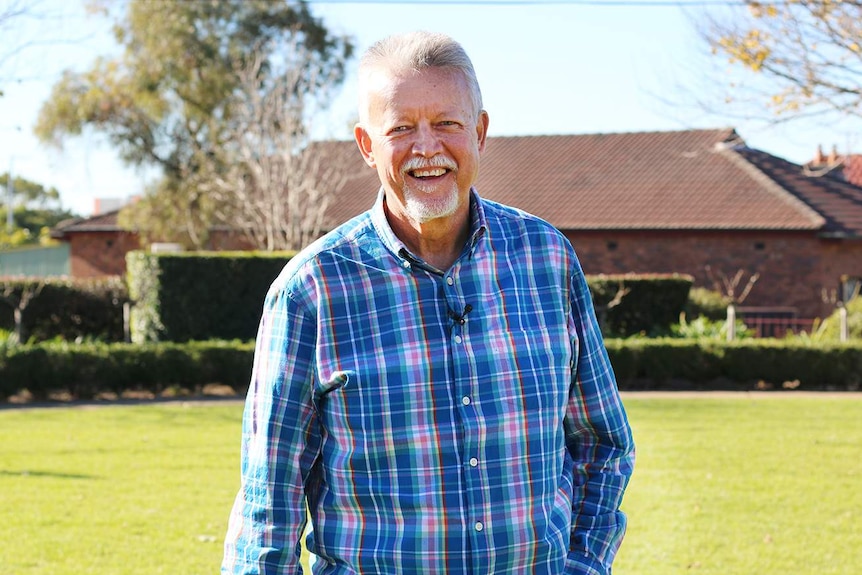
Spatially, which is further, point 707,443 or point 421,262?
point 707,443

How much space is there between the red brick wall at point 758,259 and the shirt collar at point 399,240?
27143 mm

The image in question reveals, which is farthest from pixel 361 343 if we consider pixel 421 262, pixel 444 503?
pixel 444 503

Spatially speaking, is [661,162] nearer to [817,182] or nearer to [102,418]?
[817,182]

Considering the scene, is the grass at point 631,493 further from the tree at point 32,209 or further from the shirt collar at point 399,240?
the tree at point 32,209

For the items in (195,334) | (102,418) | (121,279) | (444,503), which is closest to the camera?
(444,503)

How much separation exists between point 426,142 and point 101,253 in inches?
1446

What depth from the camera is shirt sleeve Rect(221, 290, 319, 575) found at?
2203 mm

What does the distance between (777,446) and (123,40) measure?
93.8 ft

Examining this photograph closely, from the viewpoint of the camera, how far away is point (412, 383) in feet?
7.27

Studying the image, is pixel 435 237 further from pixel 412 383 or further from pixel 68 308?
pixel 68 308

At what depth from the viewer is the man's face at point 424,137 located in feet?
7.46

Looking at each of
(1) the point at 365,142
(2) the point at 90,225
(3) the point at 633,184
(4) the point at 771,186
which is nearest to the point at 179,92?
(2) the point at 90,225

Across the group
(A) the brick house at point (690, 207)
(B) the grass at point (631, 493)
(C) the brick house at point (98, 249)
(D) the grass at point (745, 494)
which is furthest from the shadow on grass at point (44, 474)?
(C) the brick house at point (98, 249)

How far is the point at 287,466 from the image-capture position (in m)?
2.21
